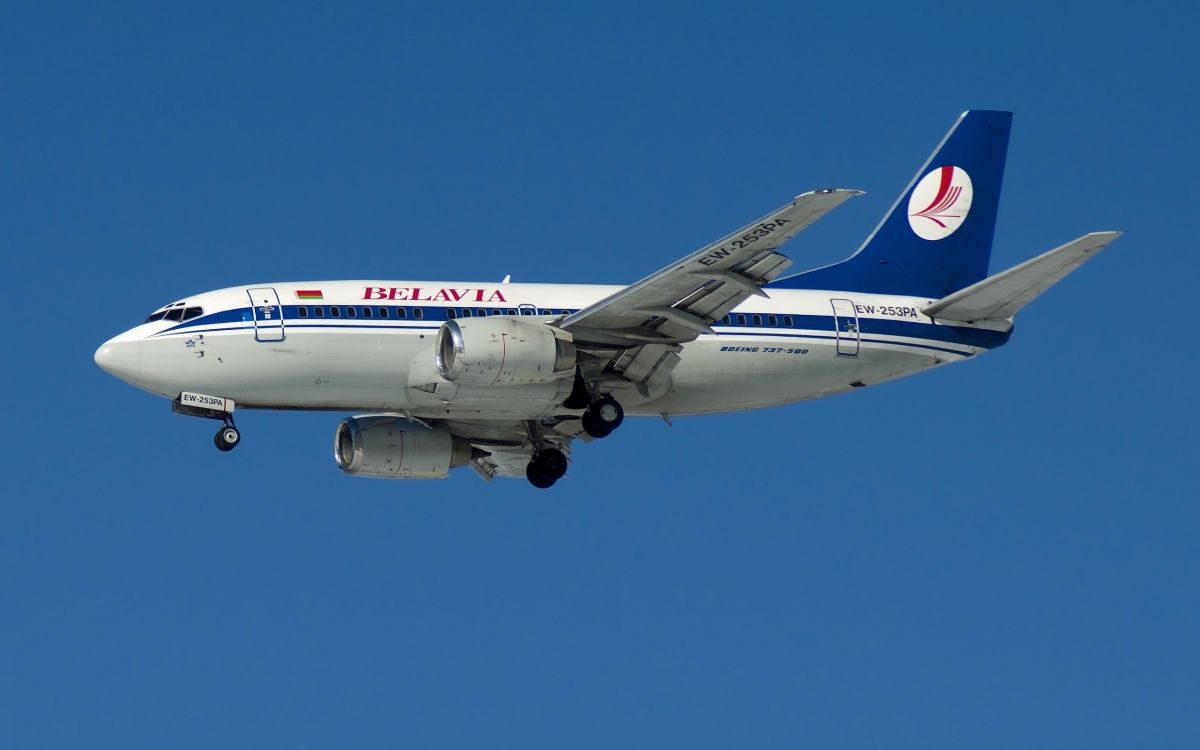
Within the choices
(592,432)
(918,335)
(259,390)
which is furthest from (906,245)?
(259,390)

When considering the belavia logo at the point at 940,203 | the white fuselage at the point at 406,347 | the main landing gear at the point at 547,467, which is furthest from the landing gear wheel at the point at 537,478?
the belavia logo at the point at 940,203

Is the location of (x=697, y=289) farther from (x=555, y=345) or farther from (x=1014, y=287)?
(x=1014, y=287)

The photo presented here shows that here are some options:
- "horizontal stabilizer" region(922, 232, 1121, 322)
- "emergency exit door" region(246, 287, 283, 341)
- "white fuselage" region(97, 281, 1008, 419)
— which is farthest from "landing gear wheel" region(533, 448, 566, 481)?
"horizontal stabilizer" region(922, 232, 1121, 322)

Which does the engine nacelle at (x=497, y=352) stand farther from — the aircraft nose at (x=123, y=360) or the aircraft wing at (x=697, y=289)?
the aircraft nose at (x=123, y=360)

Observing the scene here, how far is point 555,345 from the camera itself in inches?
1731

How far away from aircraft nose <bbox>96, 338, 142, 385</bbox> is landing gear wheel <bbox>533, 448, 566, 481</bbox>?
11.1 m

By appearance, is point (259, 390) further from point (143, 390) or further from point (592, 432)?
point (592, 432)

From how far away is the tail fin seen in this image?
50.5m

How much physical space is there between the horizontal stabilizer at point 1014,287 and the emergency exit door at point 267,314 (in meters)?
16.9

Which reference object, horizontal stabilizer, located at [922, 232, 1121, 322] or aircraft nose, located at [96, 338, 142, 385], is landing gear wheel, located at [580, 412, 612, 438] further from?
aircraft nose, located at [96, 338, 142, 385]

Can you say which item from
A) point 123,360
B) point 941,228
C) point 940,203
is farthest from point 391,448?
point 940,203

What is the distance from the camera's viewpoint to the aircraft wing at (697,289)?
130 feet

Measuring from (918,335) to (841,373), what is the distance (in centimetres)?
247

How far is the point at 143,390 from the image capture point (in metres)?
45.2
